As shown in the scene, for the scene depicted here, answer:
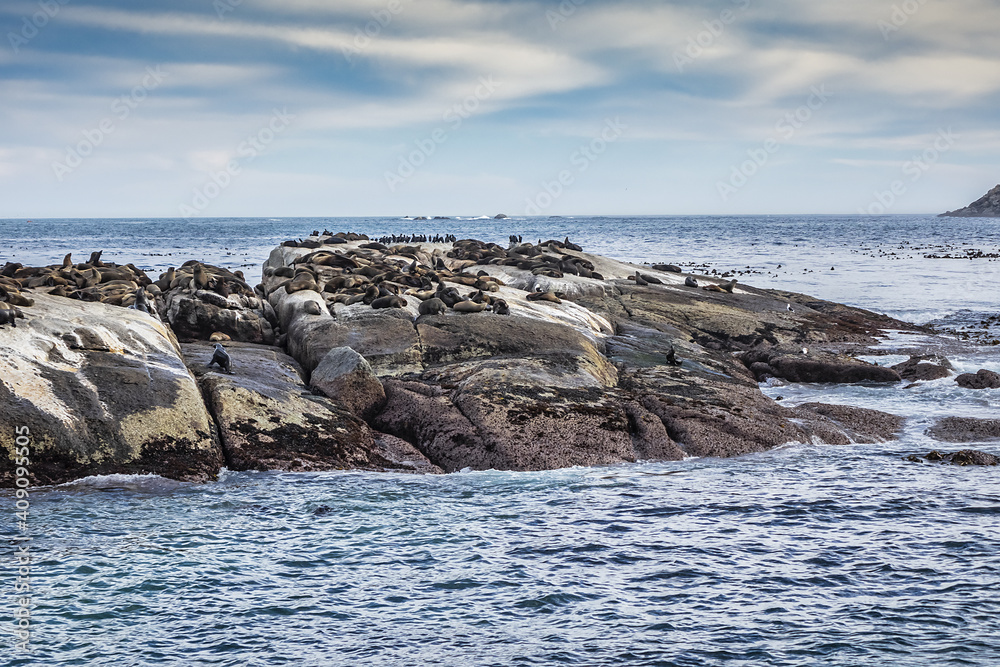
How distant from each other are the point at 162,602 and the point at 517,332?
36.2ft

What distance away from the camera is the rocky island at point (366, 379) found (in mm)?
11758

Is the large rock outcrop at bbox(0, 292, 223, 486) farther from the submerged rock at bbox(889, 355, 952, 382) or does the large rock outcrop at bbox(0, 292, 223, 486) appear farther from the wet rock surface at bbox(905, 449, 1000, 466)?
the submerged rock at bbox(889, 355, 952, 382)

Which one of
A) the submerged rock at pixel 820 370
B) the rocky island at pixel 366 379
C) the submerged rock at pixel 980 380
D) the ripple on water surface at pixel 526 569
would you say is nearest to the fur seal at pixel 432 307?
the rocky island at pixel 366 379

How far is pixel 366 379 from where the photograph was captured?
14.4 metres

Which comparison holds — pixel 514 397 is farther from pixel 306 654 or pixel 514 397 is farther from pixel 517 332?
pixel 306 654

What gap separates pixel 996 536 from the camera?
9539 millimetres

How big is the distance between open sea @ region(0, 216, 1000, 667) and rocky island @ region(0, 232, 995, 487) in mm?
620

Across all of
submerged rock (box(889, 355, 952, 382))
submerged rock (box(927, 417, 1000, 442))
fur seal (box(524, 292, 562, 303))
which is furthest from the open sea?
fur seal (box(524, 292, 562, 303))

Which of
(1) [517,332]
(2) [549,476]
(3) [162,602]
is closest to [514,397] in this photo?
(2) [549,476]

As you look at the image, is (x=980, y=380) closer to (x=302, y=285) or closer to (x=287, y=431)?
(x=287, y=431)

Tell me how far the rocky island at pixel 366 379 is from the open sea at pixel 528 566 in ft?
2.04

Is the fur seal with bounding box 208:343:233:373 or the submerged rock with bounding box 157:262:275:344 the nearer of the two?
the fur seal with bounding box 208:343:233:373

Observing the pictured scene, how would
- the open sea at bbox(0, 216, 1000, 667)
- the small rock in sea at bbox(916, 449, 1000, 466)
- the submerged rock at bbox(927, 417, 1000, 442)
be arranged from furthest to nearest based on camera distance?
the submerged rock at bbox(927, 417, 1000, 442) < the small rock in sea at bbox(916, 449, 1000, 466) < the open sea at bbox(0, 216, 1000, 667)

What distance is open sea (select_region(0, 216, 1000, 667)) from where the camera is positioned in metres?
7.05
